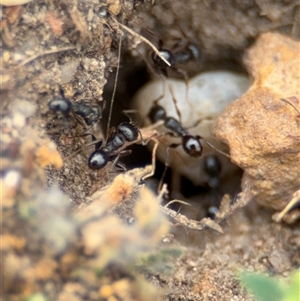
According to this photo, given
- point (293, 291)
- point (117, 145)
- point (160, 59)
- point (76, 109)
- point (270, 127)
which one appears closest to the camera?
→ point (293, 291)

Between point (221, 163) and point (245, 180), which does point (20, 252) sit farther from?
point (221, 163)

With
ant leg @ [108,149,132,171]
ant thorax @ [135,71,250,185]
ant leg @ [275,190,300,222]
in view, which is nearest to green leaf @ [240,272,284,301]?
ant leg @ [275,190,300,222]

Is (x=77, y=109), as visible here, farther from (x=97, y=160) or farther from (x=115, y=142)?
(x=115, y=142)

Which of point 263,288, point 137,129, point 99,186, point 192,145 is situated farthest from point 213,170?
point 263,288

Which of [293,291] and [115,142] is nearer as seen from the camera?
[293,291]

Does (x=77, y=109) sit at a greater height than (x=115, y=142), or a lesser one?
greater

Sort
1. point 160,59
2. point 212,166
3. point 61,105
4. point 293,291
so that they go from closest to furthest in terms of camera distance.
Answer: point 293,291
point 61,105
point 160,59
point 212,166

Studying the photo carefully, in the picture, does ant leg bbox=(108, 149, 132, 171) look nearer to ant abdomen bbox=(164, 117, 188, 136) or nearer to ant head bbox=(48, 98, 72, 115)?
ant head bbox=(48, 98, 72, 115)

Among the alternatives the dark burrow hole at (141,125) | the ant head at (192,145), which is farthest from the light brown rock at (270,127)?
the ant head at (192,145)

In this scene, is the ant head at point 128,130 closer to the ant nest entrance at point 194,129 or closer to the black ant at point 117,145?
the black ant at point 117,145
